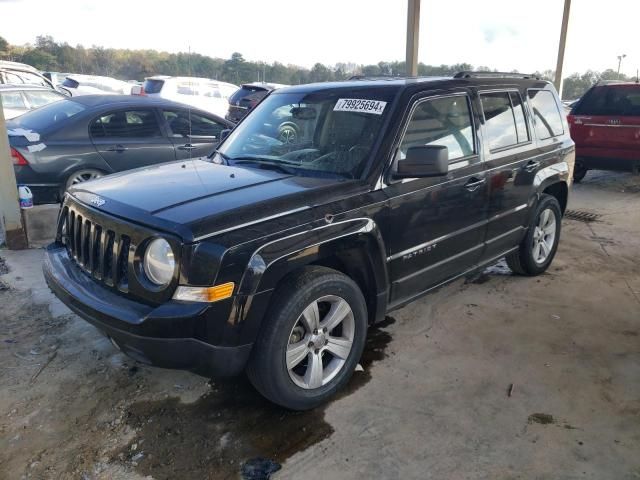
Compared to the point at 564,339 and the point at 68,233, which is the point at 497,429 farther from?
the point at 68,233

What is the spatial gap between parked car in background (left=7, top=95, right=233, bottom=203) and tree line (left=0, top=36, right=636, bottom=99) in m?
0.76

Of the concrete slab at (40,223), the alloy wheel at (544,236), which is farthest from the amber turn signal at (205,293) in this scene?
the concrete slab at (40,223)

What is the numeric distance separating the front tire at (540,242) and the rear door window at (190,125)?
4.59 meters

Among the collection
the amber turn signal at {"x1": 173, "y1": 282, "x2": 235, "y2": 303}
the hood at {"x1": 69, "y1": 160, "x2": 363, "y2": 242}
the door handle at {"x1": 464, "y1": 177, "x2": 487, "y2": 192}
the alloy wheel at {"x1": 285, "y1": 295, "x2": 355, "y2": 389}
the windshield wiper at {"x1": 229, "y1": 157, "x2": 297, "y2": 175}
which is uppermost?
the windshield wiper at {"x1": 229, "y1": 157, "x2": 297, "y2": 175}

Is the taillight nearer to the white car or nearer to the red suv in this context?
the red suv

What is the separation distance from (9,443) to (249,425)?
125 cm

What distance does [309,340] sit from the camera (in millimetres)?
2980

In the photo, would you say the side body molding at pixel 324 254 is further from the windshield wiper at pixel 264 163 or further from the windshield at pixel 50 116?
the windshield at pixel 50 116

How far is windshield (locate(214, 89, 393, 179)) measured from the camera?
339 cm

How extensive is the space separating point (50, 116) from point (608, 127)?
340 inches

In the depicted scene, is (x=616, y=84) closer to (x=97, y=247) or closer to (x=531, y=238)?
(x=531, y=238)

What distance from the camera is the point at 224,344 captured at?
2588 millimetres

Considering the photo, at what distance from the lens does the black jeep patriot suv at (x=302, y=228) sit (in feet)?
8.41

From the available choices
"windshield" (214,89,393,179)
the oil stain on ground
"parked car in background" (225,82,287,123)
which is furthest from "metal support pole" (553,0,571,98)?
the oil stain on ground
